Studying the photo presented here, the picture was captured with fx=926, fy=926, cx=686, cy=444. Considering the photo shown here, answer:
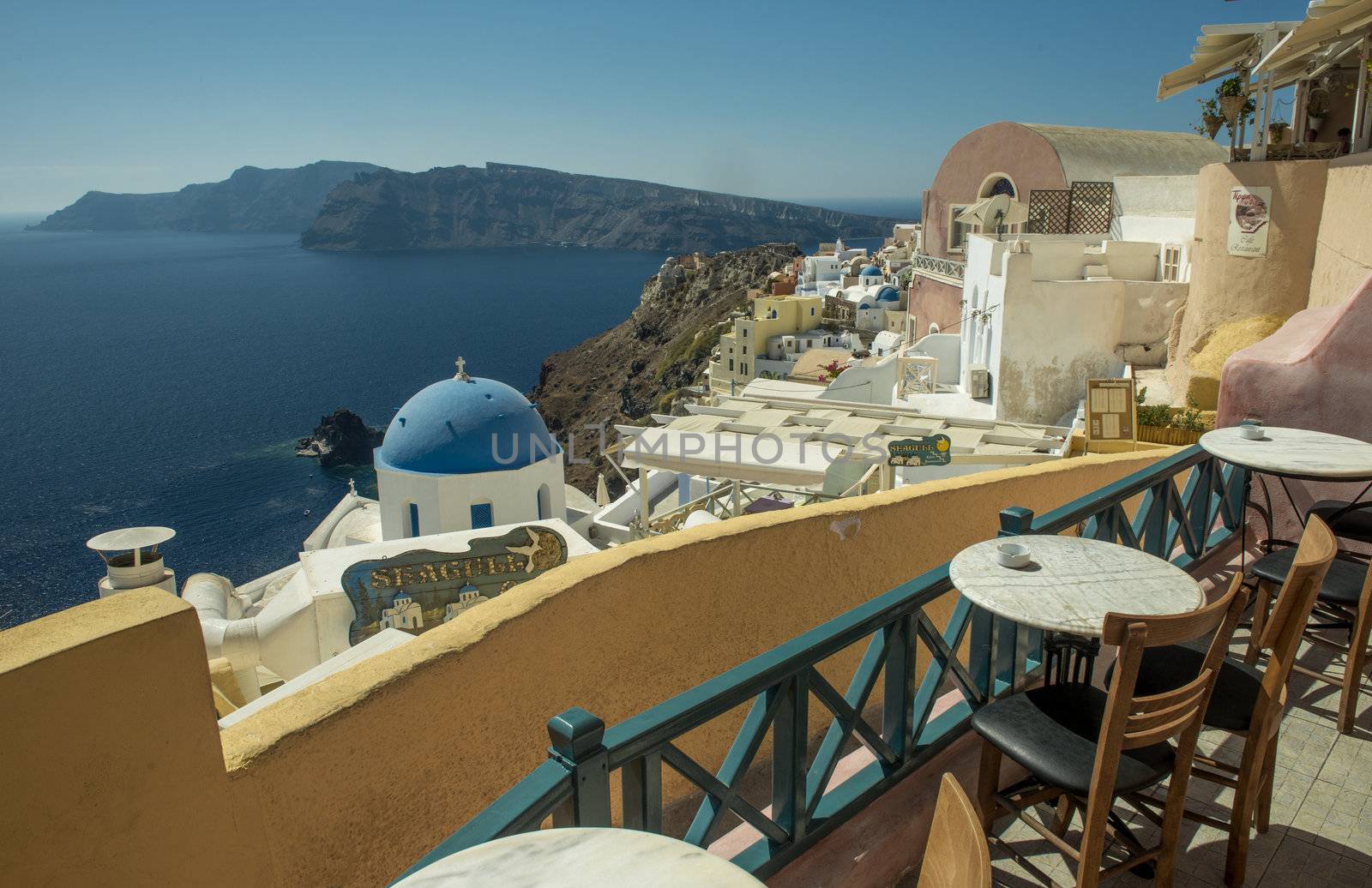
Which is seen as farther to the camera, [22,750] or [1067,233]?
[1067,233]

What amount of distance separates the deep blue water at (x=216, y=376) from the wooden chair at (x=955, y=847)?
1618 inches

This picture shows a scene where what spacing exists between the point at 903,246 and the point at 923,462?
165ft

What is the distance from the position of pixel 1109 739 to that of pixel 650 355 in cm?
7337

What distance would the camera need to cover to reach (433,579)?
11.6 metres

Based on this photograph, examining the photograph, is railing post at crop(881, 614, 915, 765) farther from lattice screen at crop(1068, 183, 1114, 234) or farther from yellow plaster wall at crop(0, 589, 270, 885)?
lattice screen at crop(1068, 183, 1114, 234)

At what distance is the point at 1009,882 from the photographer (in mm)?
2734

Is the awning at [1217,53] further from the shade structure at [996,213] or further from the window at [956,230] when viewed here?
the window at [956,230]

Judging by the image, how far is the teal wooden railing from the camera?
1792 mm

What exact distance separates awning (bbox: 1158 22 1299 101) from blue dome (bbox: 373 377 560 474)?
11464 millimetres

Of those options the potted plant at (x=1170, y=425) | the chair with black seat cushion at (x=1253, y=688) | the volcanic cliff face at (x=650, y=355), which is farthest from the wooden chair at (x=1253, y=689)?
the volcanic cliff face at (x=650, y=355)

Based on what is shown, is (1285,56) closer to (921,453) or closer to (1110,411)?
(1110,411)

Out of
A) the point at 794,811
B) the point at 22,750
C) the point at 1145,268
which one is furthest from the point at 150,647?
the point at 1145,268

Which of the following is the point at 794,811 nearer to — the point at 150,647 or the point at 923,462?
the point at 150,647

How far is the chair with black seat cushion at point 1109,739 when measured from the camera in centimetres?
209
